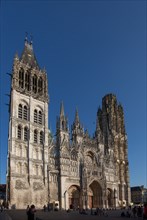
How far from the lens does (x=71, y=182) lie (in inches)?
2101

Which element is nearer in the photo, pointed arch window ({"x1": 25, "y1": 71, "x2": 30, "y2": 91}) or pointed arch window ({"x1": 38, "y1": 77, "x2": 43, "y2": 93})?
pointed arch window ({"x1": 25, "y1": 71, "x2": 30, "y2": 91})

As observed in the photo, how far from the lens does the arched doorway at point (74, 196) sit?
54188 millimetres

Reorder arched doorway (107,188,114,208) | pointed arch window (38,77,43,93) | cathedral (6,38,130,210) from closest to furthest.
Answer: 1. cathedral (6,38,130,210)
2. pointed arch window (38,77,43,93)
3. arched doorway (107,188,114,208)

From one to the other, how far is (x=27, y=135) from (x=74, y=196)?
1515 cm

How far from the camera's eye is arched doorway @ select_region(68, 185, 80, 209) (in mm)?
54188

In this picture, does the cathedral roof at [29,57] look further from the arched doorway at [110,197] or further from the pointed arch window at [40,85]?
the arched doorway at [110,197]

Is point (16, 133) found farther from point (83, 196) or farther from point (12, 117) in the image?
point (83, 196)

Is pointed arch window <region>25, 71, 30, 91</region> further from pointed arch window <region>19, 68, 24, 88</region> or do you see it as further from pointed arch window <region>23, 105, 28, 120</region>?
pointed arch window <region>23, 105, 28, 120</region>

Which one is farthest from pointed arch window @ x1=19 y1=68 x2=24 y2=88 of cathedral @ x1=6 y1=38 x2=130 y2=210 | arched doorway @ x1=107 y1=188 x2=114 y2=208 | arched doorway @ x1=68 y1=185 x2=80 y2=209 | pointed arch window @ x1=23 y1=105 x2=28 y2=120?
arched doorway @ x1=107 y1=188 x2=114 y2=208

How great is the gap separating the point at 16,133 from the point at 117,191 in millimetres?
A: 28772

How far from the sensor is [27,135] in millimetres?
50156

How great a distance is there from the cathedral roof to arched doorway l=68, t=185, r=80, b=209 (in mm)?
24082

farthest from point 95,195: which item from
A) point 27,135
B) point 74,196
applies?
point 27,135

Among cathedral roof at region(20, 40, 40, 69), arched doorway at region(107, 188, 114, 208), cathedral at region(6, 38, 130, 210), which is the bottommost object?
arched doorway at region(107, 188, 114, 208)
